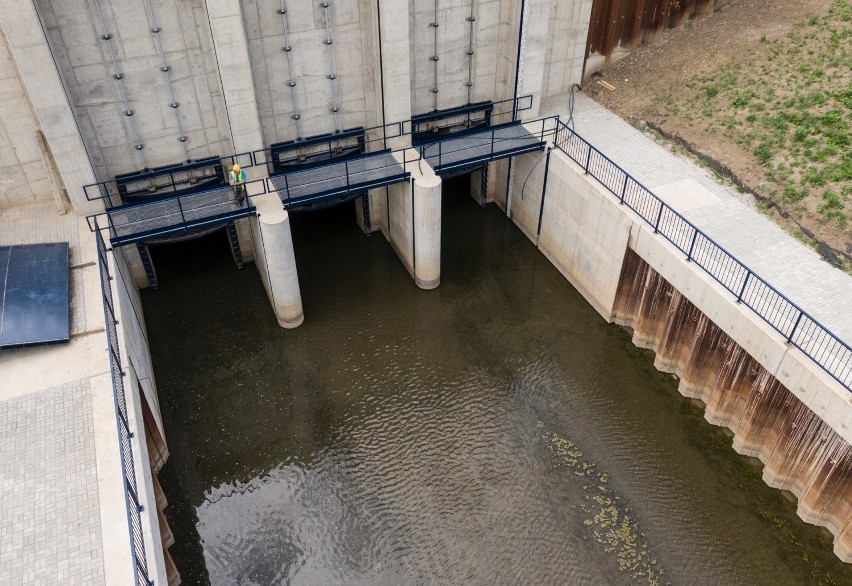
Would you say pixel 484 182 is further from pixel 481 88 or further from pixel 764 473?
pixel 764 473

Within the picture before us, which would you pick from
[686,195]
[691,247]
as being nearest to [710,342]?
[691,247]

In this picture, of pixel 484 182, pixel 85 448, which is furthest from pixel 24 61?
pixel 484 182

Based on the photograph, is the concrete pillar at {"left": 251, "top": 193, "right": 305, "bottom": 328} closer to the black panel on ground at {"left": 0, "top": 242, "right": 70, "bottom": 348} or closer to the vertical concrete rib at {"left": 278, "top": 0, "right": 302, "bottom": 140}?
the vertical concrete rib at {"left": 278, "top": 0, "right": 302, "bottom": 140}

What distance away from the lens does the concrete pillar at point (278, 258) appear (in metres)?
17.9

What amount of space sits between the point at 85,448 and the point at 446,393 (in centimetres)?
907

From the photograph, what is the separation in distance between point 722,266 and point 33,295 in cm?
1589

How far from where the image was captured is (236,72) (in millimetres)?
17156

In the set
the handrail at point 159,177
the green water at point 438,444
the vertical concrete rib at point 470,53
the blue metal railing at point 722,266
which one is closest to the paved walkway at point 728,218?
the blue metal railing at point 722,266

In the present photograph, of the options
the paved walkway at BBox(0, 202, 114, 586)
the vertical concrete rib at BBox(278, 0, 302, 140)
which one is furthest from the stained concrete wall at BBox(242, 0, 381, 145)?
the paved walkway at BBox(0, 202, 114, 586)

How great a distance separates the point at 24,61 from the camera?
14.9m

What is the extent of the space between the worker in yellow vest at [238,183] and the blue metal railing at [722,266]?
9686 mm

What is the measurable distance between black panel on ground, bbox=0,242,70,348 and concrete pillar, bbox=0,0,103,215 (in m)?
2.04

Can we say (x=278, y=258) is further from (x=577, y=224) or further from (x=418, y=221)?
(x=577, y=224)

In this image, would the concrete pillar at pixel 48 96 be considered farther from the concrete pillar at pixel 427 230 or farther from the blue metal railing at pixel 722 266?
the blue metal railing at pixel 722 266
